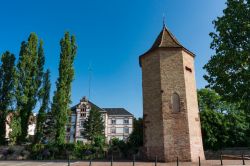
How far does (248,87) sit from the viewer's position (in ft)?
40.7

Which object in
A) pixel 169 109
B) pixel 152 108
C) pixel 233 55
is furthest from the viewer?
pixel 152 108

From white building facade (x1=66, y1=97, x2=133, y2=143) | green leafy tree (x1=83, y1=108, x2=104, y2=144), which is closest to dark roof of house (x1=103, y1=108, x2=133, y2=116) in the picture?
white building facade (x1=66, y1=97, x2=133, y2=143)

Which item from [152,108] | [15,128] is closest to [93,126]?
[15,128]

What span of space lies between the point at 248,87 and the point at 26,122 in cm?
2487

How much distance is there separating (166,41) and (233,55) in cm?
1104

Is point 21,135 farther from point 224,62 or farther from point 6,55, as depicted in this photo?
point 224,62

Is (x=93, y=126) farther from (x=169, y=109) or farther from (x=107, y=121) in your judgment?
(x=169, y=109)

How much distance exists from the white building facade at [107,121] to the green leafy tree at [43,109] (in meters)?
34.7

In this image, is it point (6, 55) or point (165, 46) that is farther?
point (6, 55)

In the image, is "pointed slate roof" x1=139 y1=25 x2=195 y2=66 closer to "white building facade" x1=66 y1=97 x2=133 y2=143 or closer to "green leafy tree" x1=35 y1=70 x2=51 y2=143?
"green leafy tree" x1=35 y1=70 x2=51 y2=143

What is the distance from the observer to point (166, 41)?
23234 mm

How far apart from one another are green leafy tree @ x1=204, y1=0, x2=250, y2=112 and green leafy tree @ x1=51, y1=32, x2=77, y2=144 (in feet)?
63.8

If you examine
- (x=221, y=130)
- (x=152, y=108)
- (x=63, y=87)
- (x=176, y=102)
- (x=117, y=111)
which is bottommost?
(x=221, y=130)

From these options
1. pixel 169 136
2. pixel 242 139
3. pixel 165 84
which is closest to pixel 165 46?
pixel 165 84
